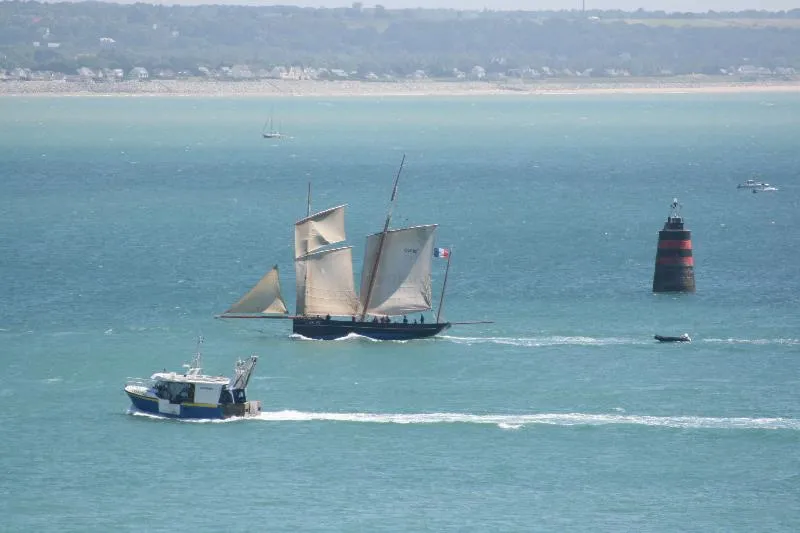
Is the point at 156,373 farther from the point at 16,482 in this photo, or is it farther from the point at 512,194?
the point at 512,194

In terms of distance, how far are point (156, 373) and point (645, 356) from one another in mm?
25809

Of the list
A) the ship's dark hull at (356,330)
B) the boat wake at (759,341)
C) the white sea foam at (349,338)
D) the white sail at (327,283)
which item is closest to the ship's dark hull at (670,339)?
the boat wake at (759,341)

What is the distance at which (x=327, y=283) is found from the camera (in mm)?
108875

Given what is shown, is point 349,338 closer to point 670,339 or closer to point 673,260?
point 670,339

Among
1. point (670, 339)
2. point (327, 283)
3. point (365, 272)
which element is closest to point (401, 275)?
point (365, 272)

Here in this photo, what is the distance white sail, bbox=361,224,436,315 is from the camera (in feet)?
358

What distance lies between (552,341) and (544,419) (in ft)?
58.3

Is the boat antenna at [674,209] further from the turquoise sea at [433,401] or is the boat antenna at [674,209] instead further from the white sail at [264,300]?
the white sail at [264,300]

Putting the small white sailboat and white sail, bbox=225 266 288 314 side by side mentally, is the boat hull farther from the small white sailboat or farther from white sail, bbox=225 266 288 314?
the small white sailboat

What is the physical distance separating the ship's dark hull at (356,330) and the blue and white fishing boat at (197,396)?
19.5 m

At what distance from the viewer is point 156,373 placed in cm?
9150

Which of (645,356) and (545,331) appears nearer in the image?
(645,356)

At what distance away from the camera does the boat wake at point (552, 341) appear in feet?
330

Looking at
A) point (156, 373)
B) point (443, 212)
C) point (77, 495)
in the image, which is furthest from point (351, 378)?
point (443, 212)
